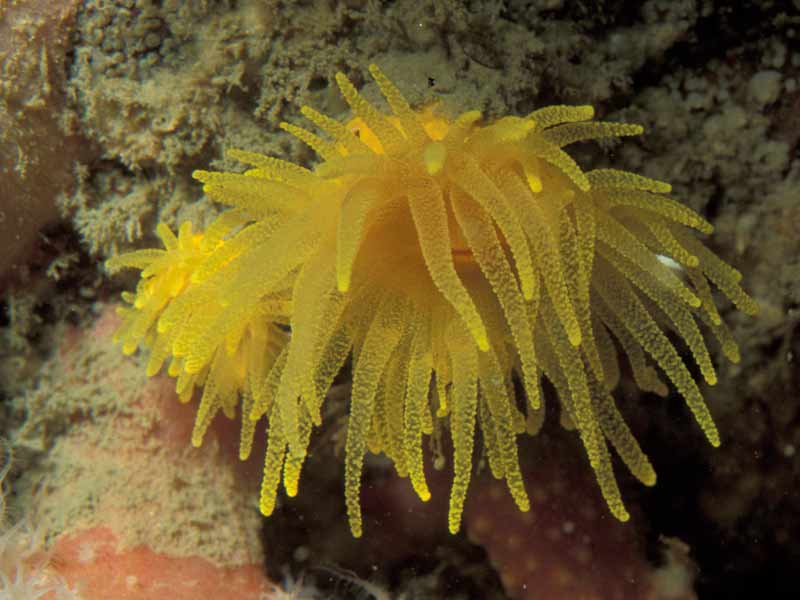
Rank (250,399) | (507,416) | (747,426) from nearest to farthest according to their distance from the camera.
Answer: (507,416) → (250,399) → (747,426)

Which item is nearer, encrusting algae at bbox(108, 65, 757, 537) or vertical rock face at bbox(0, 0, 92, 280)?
encrusting algae at bbox(108, 65, 757, 537)

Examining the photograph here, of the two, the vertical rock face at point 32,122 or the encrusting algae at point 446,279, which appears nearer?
the encrusting algae at point 446,279

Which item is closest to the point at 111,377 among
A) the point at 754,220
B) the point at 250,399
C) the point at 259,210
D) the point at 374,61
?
the point at 250,399

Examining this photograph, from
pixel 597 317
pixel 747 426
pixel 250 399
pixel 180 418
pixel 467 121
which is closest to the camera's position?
pixel 467 121

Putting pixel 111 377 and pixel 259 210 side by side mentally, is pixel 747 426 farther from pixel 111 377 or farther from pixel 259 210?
pixel 111 377

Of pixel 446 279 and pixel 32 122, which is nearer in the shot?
pixel 446 279
